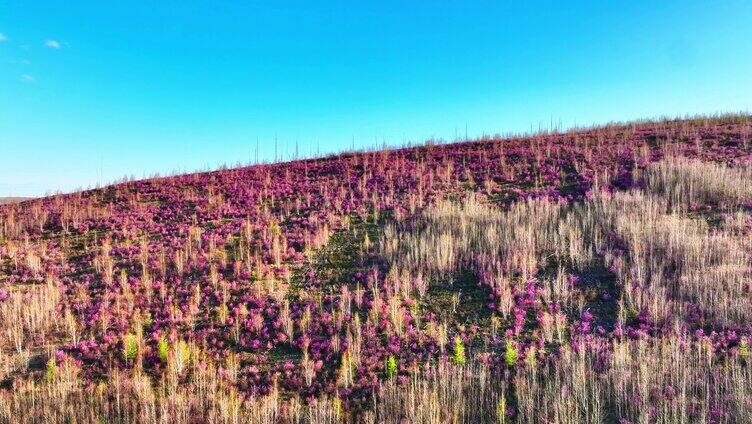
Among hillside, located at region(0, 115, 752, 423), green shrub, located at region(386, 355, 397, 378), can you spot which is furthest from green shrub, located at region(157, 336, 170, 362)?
green shrub, located at region(386, 355, 397, 378)

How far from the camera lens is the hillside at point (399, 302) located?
7.05 metres

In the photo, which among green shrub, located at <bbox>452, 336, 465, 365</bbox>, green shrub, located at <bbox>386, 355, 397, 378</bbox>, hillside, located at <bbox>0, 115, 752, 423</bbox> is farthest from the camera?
green shrub, located at <bbox>452, 336, 465, 365</bbox>

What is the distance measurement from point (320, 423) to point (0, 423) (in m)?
4.70

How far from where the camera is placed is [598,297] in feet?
33.0

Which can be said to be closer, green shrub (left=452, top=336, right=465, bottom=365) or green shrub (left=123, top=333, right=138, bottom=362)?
green shrub (left=452, top=336, right=465, bottom=365)

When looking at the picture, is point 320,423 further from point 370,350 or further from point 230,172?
point 230,172

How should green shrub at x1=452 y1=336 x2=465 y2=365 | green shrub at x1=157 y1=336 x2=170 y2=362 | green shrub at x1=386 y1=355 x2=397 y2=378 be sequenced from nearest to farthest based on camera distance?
green shrub at x1=386 y1=355 x2=397 y2=378, green shrub at x1=452 y1=336 x2=465 y2=365, green shrub at x1=157 y1=336 x2=170 y2=362

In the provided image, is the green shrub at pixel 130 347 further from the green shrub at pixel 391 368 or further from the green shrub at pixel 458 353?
the green shrub at pixel 458 353

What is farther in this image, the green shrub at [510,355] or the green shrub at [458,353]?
the green shrub at [458,353]

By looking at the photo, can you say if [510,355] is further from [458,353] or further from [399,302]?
[399,302]

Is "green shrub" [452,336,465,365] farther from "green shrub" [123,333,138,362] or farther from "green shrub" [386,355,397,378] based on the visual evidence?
"green shrub" [123,333,138,362]

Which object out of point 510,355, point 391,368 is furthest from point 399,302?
point 510,355

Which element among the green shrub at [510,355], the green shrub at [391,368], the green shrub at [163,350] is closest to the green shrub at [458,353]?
the green shrub at [510,355]

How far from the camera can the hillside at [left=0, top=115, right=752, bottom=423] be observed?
7.05 m
